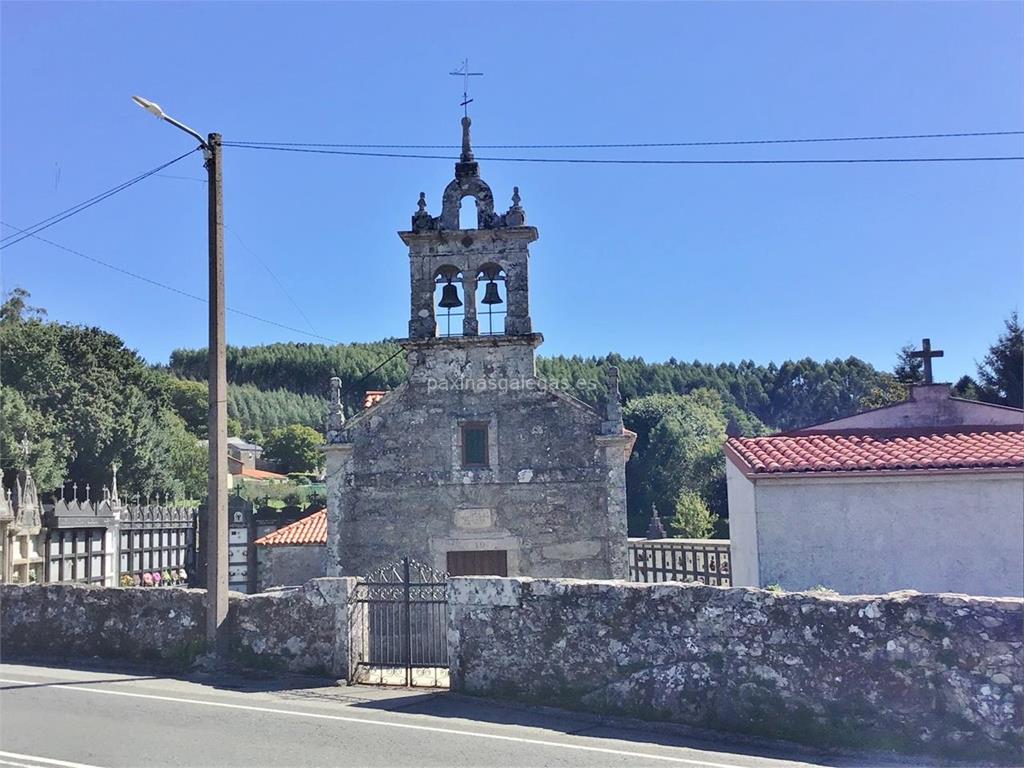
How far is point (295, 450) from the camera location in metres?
81.7

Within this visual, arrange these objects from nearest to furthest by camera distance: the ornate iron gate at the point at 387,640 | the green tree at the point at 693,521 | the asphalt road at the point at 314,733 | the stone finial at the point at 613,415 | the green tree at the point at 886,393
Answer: the asphalt road at the point at 314,733
the ornate iron gate at the point at 387,640
the stone finial at the point at 613,415
the green tree at the point at 886,393
the green tree at the point at 693,521

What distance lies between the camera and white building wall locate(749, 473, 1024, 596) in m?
11.7

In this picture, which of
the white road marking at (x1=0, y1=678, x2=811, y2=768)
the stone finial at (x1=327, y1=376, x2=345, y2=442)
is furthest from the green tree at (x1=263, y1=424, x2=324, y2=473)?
the white road marking at (x1=0, y1=678, x2=811, y2=768)

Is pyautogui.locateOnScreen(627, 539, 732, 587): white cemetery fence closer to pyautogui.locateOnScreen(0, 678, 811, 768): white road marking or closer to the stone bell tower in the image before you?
the stone bell tower

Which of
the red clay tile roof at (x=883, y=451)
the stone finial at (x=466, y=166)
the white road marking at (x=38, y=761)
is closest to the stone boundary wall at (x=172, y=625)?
the white road marking at (x=38, y=761)

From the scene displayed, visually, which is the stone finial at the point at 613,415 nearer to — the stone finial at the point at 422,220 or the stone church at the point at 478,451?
the stone church at the point at 478,451

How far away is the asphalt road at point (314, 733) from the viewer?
22.9 feet

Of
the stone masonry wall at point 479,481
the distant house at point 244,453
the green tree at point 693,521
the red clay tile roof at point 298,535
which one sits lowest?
the green tree at point 693,521

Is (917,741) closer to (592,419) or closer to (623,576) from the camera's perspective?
(623,576)

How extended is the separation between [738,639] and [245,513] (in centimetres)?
1863

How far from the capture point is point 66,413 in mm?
39844

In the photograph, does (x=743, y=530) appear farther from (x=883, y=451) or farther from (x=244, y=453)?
(x=244, y=453)

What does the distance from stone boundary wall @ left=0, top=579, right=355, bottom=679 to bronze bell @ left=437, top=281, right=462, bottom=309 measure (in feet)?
22.2

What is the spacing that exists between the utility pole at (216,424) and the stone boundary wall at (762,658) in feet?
11.7
